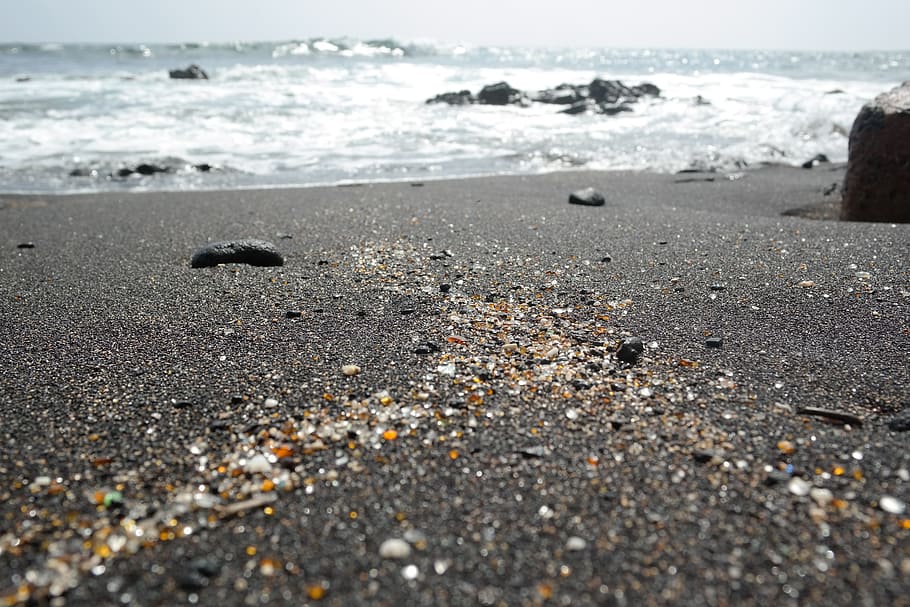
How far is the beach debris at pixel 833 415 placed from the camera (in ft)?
5.65

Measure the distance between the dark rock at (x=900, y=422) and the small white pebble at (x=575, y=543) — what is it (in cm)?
99

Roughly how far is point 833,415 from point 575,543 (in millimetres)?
938

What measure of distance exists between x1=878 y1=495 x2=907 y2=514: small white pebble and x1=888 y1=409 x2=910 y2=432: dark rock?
1.14 ft

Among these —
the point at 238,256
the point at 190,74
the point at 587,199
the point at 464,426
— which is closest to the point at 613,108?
the point at 587,199

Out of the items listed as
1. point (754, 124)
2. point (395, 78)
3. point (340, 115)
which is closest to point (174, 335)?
point (340, 115)

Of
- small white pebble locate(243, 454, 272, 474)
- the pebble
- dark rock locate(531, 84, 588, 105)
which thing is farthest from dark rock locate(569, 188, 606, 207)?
dark rock locate(531, 84, 588, 105)

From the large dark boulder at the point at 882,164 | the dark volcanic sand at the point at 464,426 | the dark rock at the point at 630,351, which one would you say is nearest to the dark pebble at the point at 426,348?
the dark volcanic sand at the point at 464,426

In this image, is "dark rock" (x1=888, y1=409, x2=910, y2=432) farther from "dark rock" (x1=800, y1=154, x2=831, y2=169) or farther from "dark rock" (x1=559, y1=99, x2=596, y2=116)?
"dark rock" (x1=559, y1=99, x2=596, y2=116)

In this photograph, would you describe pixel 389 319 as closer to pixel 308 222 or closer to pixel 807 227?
pixel 308 222

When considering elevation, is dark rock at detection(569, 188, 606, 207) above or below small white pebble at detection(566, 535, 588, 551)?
below

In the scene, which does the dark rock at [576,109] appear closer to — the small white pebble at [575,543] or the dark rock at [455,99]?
the dark rock at [455,99]

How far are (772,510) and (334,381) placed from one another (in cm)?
125

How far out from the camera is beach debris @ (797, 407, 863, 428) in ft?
5.65

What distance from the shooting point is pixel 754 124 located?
10.5m
